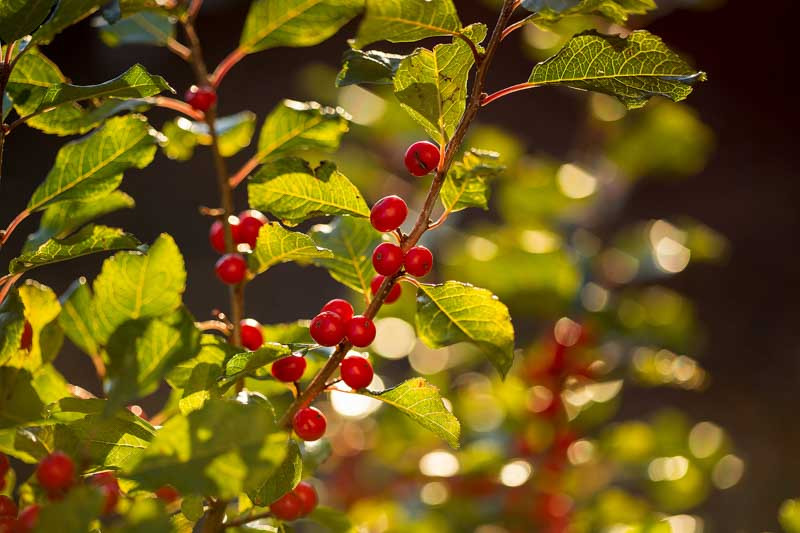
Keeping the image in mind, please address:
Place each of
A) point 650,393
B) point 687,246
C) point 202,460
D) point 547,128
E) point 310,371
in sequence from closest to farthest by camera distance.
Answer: point 202,460 → point 310,371 → point 687,246 → point 650,393 → point 547,128

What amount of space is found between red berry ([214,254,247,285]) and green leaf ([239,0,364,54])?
0.49ft

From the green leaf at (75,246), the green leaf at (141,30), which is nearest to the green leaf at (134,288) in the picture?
the green leaf at (75,246)

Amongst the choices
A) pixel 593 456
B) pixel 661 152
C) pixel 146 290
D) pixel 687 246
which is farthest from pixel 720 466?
pixel 146 290

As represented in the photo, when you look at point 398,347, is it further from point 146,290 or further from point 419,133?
point 146,290

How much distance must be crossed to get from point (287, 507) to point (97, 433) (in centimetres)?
14

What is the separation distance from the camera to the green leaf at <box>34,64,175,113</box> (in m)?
0.52

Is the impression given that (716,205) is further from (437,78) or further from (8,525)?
(8,525)

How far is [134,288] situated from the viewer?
55 cm

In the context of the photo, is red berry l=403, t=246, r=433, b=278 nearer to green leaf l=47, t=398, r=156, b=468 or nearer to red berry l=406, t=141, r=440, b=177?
red berry l=406, t=141, r=440, b=177

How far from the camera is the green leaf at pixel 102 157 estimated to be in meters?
0.57

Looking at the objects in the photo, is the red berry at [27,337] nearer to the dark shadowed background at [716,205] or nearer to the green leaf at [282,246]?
the green leaf at [282,246]

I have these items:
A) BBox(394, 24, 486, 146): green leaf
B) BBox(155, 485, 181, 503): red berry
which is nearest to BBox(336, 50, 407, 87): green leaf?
BBox(394, 24, 486, 146): green leaf

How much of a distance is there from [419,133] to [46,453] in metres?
1.35

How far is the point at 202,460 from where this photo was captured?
1.28 ft
